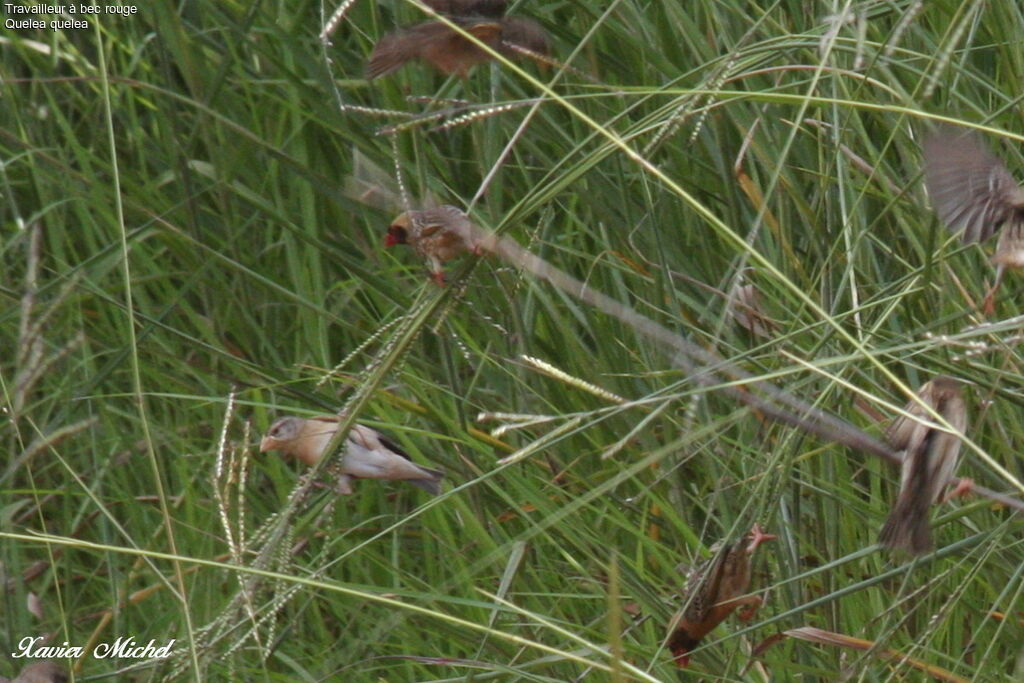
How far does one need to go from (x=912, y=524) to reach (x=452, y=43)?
0.53 meters

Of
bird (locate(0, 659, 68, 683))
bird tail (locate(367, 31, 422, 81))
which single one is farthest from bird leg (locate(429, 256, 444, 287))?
bird (locate(0, 659, 68, 683))

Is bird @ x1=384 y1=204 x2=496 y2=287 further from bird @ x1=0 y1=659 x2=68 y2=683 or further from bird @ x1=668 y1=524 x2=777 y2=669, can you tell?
bird @ x1=0 y1=659 x2=68 y2=683

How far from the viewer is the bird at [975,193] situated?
97 centimetres

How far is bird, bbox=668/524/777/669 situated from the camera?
3.37 feet

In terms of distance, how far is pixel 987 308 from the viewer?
3.05 feet

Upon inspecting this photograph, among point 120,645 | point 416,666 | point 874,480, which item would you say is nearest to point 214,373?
point 120,645

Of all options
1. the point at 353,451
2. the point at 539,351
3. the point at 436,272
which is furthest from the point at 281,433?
the point at 436,272

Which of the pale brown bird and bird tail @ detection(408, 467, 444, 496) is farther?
bird tail @ detection(408, 467, 444, 496)

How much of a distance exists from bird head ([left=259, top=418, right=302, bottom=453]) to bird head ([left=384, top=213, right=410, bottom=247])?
14.1 inches

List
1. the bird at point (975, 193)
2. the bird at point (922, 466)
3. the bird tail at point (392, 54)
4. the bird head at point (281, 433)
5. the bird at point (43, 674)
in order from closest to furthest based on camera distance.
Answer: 1. the bird at point (922, 466)
2. the bird at point (975, 193)
3. the bird tail at point (392, 54)
4. the bird at point (43, 674)
5. the bird head at point (281, 433)

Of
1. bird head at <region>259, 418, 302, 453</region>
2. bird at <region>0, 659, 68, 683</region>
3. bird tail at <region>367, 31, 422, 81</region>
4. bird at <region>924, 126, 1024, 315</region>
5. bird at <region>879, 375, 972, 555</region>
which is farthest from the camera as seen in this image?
bird head at <region>259, 418, 302, 453</region>

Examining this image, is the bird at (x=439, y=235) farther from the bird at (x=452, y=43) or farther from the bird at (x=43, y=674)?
the bird at (x=43, y=674)

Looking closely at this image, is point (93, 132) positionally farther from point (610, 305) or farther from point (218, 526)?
point (610, 305)

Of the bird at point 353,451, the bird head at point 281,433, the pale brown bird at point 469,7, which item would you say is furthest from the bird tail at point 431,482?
the pale brown bird at point 469,7
